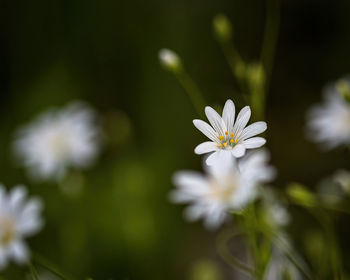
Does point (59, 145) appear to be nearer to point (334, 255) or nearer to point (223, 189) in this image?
point (223, 189)

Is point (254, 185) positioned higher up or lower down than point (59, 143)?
lower down

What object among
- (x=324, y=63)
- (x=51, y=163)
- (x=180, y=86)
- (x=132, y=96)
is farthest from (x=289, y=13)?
(x=51, y=163)

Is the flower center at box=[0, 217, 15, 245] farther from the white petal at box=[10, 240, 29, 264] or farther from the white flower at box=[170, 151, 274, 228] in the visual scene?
the white flower at box=[170, 151, 274, 228]

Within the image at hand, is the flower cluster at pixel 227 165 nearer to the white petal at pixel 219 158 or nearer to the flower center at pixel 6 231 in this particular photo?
the white petal at pixel 219 158

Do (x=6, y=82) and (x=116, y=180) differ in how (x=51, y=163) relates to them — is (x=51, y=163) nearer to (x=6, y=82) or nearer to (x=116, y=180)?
(x=116, y=180)

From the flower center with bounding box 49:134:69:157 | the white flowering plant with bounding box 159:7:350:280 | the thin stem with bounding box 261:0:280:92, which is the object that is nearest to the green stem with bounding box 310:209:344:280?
the white flowering plant with bounding box 159:7:350:280

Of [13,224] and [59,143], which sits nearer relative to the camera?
[13,224]

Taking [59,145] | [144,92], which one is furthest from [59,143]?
[144,92]
